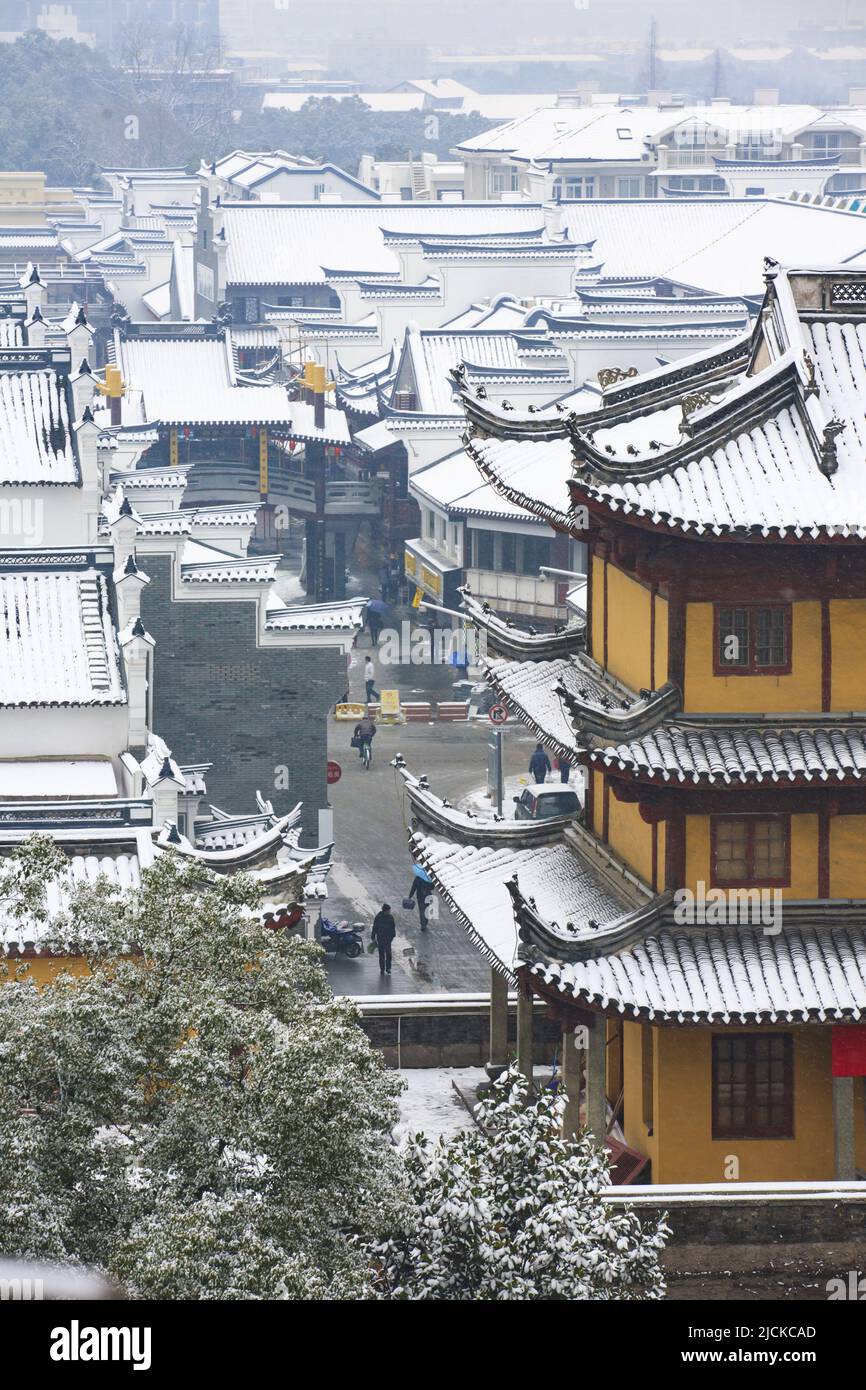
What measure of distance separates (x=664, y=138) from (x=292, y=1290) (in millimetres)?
138711

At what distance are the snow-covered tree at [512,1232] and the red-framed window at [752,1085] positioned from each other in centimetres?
675

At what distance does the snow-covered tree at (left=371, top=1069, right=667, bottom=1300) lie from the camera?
22.1m

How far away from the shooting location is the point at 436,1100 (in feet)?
110

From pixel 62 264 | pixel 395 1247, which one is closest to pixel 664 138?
pixel 62 264

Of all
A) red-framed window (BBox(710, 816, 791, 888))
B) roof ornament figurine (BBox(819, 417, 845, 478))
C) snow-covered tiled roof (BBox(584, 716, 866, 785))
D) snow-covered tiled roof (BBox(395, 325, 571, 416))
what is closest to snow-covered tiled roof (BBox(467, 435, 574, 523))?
roof ornament figurine (BBox(819, 417, 845, 478))

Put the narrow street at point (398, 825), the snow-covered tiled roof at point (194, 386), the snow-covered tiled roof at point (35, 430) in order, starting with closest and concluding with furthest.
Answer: the narrow street at point (398, 825), the snow-covered tiled roof at point (35, 430), the snow-covered tiled roof at point (194, 386)

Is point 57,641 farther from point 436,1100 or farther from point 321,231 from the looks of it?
point 321,231

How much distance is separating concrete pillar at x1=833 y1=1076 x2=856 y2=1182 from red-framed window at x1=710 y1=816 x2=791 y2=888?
2.62 meters

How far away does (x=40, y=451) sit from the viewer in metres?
53.8

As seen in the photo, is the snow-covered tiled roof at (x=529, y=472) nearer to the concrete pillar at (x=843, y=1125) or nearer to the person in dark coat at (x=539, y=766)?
the concrete pillar at (x=843, y=1125)

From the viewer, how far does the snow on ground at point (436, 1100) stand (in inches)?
1271

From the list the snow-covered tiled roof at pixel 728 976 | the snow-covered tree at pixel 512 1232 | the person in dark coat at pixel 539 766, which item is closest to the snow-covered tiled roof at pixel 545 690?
the snow-covered tiled roof at pixel 728 976

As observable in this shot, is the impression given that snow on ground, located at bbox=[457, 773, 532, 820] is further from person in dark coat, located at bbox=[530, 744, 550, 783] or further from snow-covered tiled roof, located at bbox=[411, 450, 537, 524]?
snow-covered tiled roof, located at bbox=[411, 450, 537, 524]

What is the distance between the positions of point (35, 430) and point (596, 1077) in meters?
29.3
